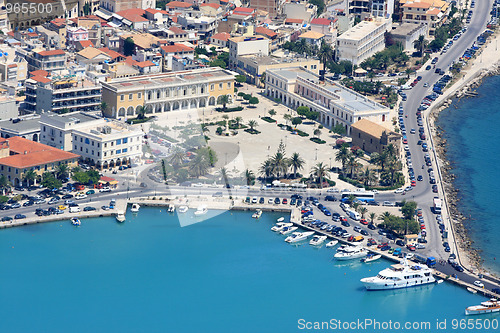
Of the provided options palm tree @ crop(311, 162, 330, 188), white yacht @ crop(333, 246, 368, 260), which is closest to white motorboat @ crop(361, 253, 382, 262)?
white yacht @ crop(333, 246, 368, 260)

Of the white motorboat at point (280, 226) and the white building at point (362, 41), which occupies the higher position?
the white building at point (362, 41)

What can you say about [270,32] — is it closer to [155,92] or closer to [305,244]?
[155,92]

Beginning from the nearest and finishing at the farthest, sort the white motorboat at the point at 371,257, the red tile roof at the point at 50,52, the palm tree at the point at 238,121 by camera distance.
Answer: the white motorboat at the point at 371,257 → the palm tree at the point at 238,121 → the red tile roof at the point at 50,52

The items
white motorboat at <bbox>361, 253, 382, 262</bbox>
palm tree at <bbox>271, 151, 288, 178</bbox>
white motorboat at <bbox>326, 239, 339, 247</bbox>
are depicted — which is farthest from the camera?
palm tree at <bbox>271, 151, 288, 178</bbox>

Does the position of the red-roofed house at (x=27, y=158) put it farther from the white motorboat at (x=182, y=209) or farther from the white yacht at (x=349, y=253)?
the white yacht at (x=349, y=253)

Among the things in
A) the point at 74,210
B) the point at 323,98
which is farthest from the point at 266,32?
the point at 74,210

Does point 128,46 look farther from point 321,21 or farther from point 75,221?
point 75,221

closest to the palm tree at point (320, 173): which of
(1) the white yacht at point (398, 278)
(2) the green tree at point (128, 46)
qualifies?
(1) the white yacht at point (398, 278)

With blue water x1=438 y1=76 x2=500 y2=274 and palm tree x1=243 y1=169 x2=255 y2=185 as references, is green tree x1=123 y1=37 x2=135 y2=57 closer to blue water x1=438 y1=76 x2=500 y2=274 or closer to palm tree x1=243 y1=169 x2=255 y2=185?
blue water x1=438 y1=76 x2=500 y2=274
